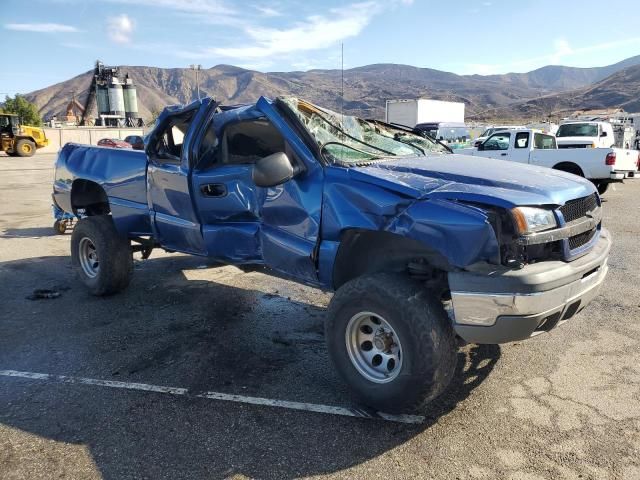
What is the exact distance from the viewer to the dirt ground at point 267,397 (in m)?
2.79

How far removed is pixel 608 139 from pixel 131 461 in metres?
21.0

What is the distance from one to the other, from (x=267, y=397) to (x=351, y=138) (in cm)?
203

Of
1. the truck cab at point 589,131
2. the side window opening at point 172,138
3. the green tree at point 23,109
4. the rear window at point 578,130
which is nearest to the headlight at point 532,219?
the side window opening at point 172,138

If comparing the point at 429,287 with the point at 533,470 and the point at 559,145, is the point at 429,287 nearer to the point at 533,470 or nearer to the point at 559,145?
the point at 533,470

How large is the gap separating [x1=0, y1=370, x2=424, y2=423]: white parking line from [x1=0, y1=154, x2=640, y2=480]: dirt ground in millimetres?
46

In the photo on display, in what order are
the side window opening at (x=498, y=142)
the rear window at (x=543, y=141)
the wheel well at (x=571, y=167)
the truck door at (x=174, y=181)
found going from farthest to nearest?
the side window opening at (x=498, y=142), the rear window at (x=543, y=141), the wheel well at (x=571, y=167), the truck door at (x=174, y=181)

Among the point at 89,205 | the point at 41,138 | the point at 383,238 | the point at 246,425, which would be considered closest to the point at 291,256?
the point at 383,238

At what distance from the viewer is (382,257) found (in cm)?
357

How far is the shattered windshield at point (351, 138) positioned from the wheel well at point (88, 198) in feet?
10.1

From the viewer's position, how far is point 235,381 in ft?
12.2

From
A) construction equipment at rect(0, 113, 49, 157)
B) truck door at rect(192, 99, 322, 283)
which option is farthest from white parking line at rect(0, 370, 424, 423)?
construction equipment at rect(0, 113, 49, 157)

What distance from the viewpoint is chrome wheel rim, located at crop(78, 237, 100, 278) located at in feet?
19.0

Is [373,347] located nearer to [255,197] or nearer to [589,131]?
[255,197]

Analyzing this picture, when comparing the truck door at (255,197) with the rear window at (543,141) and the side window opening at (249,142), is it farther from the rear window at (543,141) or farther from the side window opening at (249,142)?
the rear window at (543,141)
